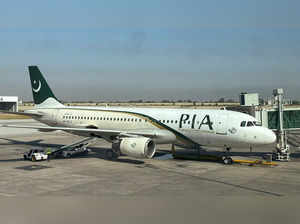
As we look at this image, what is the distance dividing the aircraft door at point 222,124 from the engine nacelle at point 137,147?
4.68 m

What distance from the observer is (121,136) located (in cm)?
2453

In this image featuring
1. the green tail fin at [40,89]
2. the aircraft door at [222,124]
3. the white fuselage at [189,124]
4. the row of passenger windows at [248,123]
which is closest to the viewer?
the white fuselage at [189,124]

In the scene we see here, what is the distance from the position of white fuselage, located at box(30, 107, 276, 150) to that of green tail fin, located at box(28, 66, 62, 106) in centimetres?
457

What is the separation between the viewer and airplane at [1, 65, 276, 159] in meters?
21.8

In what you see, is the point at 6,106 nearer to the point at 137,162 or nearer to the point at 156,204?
the point at 137,162

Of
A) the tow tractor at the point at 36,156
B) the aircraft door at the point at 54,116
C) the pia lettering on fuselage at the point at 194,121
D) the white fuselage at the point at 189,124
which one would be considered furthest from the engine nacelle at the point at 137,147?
the aircraft door at the point at 54,116

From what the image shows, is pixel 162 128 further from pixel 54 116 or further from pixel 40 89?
pixel 40 89

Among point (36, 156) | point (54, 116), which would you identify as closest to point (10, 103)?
point (54, 116)

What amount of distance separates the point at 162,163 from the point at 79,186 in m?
7.93

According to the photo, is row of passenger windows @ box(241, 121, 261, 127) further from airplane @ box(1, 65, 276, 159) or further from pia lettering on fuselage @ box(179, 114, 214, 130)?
pia lettering on fuselage @ box(179, 114, 214, 130)

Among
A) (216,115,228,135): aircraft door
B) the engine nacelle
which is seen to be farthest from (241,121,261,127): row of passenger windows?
the engine nacelle

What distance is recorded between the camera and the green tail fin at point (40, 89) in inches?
1278

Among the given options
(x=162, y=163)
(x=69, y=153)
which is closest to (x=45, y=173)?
(x=69, y=153)

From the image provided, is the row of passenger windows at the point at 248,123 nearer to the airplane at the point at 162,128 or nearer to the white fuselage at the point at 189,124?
the airplane at the point at 162,128
